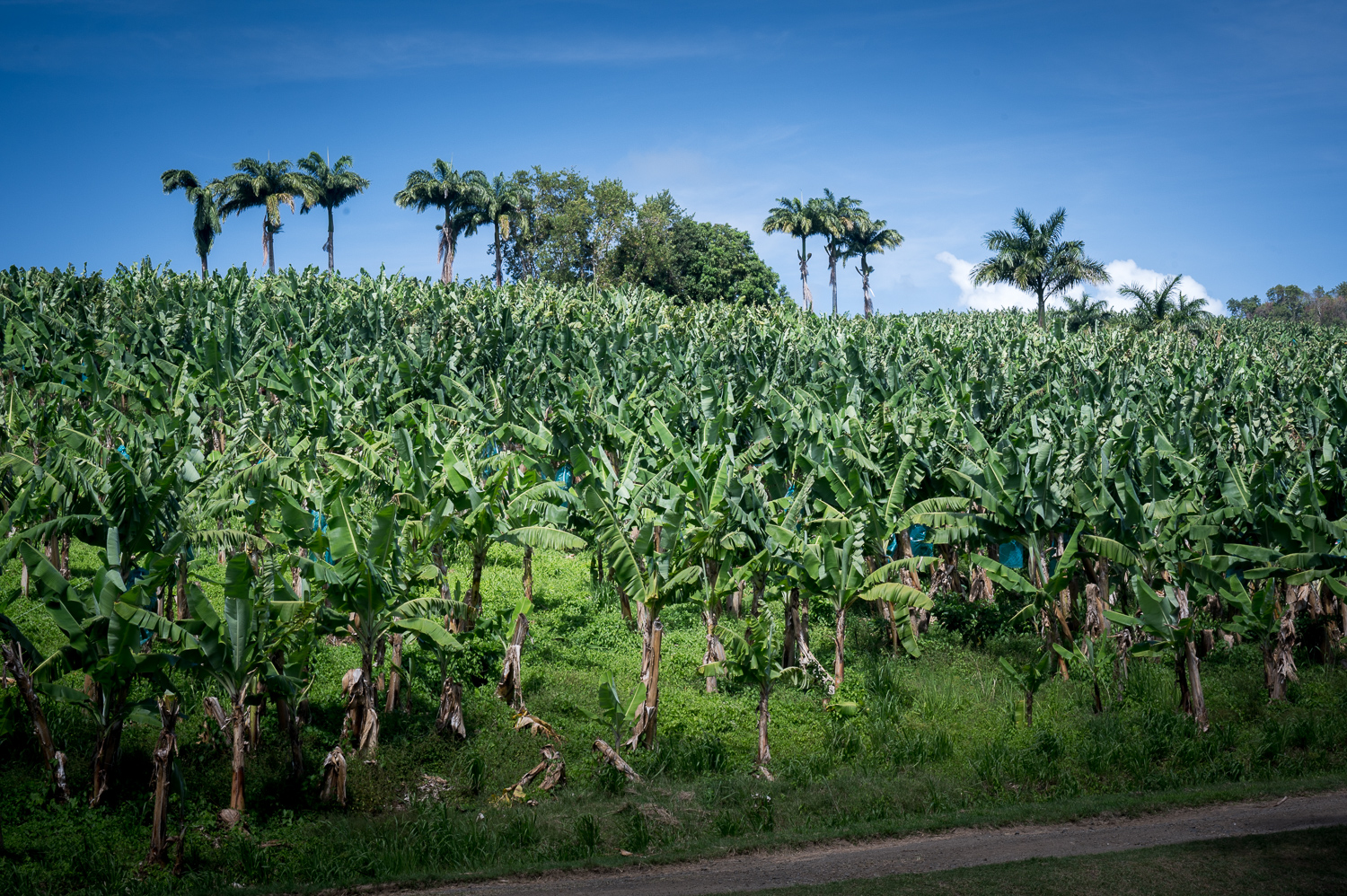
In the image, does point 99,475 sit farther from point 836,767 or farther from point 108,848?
point 836,767

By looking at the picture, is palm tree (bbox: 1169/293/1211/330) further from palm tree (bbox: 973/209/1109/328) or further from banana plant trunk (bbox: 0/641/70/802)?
banana plant trunk (bbox: 0/641/70/802)

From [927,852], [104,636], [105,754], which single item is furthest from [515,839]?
[104,636]

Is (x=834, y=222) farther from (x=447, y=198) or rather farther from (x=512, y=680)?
(x=512, y=680)

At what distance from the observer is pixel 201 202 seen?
195ft

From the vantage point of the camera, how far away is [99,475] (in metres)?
10.4

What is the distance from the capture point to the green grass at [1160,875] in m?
7.98

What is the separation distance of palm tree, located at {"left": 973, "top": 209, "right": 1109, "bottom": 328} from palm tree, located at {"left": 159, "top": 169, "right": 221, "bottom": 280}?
4806 cm

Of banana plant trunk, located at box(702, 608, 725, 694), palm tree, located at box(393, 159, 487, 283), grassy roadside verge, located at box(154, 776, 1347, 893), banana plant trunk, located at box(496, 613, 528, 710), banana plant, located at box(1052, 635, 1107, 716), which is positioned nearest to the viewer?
grassy roadside verge, located at box(154, 776, 1347, 893)

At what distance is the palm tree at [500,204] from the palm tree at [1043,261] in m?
29.8

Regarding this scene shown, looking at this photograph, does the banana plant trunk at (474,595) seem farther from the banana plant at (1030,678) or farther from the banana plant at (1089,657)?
the banana plant at (1089,657)

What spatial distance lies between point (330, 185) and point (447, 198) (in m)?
8.28

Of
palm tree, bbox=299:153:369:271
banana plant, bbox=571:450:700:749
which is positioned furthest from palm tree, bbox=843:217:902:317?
banana plant, bbox=571:450:700:749

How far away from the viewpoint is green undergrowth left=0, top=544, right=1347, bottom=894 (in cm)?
921

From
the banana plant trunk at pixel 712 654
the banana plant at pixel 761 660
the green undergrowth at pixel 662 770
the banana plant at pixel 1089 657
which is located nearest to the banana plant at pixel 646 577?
the green undergrowth at pixel 662 770
